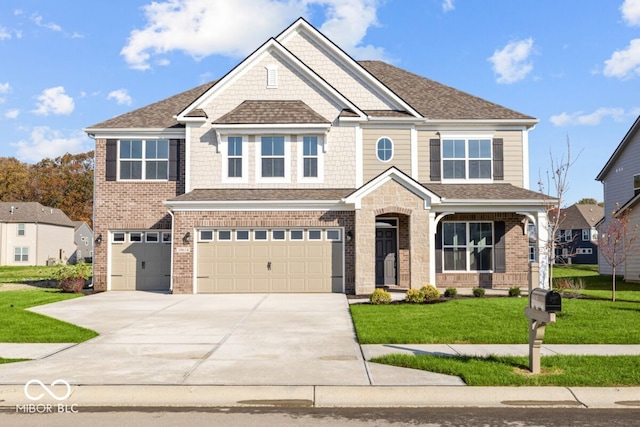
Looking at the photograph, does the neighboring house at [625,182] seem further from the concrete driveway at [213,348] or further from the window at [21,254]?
the window at [21,254]

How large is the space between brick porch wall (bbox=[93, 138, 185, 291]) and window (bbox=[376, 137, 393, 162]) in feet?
26.1

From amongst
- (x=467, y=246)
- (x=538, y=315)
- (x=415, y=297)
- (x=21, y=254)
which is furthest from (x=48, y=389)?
(x=21, y=254)

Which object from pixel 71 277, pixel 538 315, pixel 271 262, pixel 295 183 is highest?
pixel 295 183

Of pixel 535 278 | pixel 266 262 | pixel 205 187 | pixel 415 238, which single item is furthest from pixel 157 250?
pixel 535 278

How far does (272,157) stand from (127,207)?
6.26 m

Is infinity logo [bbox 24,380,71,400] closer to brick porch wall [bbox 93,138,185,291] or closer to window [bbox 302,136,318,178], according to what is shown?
brick porch wall [bbox 93,138,185,291]

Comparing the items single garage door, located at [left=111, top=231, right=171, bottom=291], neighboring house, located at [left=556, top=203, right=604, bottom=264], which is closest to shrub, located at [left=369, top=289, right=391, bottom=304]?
single garage door, located at [left=111, top=231, right=171, bottom=291]

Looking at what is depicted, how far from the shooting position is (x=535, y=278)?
8781 mm

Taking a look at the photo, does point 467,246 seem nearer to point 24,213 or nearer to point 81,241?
point 24,213

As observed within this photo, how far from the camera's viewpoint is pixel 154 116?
76.3ft

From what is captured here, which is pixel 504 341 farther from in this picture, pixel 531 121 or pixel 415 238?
pixel 531 121

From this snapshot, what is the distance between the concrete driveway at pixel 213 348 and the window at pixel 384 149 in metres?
7.53

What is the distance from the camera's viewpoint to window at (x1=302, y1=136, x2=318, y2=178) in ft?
71.9

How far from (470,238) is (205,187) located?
1086 cm
